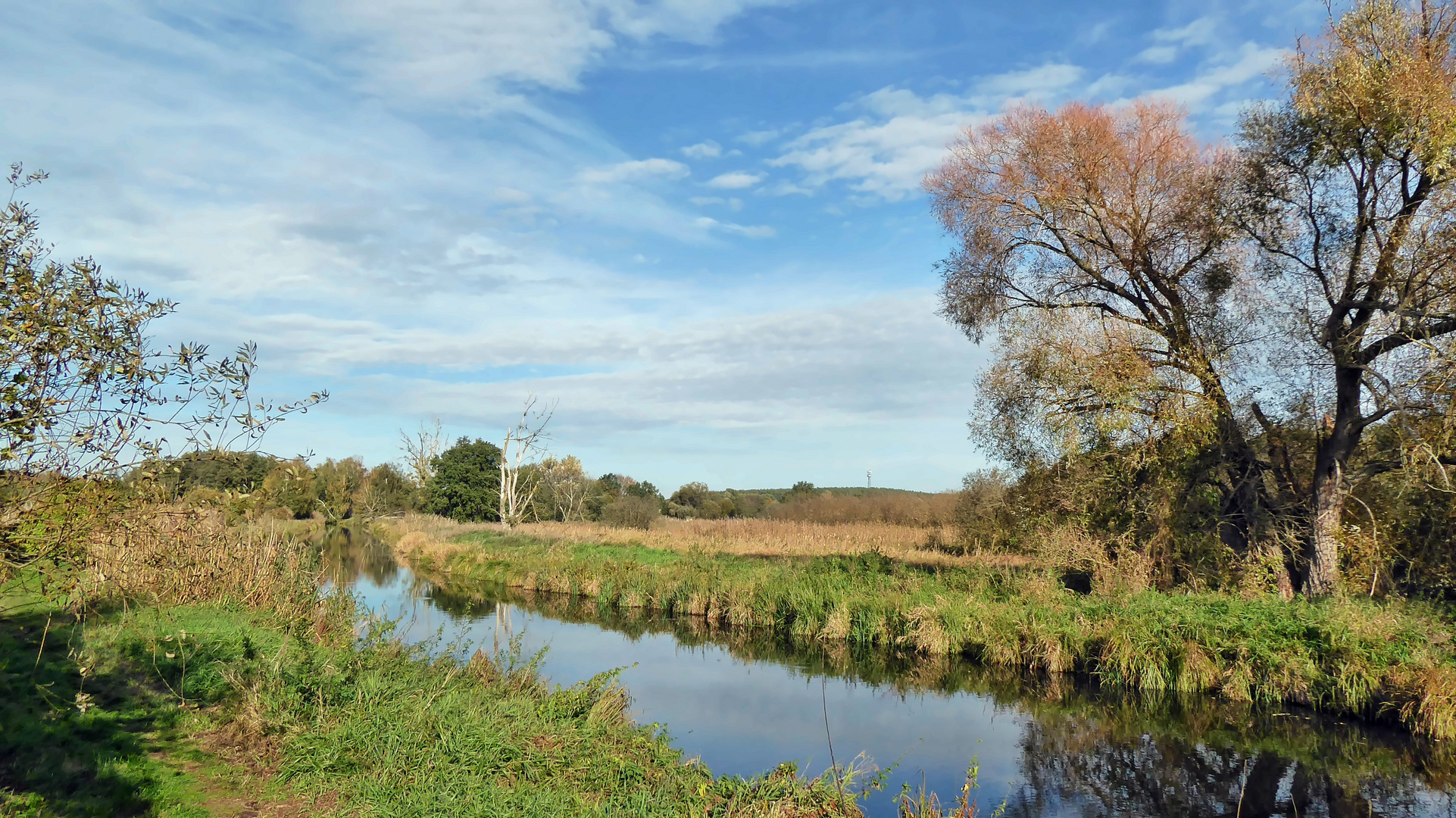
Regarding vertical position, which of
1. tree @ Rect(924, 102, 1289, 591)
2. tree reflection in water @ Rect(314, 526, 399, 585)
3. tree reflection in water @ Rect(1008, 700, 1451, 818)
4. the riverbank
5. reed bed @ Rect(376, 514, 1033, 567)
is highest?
tree @ Rect(924, 102, 1289, 591)

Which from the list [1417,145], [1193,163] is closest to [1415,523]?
[1417,145]

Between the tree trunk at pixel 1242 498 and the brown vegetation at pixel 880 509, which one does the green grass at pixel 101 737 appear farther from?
the brown vegetation at pixel 880 509

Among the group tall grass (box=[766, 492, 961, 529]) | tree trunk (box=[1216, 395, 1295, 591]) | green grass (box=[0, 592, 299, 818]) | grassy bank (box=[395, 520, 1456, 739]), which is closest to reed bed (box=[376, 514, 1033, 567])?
tall grass (box=[766, 492, 961, 529])

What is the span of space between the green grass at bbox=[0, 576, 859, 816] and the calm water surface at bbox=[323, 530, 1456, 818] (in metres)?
1.62

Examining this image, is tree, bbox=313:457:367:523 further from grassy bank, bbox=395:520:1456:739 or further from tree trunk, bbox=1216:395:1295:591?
tree trunk, bbox=1216:395:1295:591

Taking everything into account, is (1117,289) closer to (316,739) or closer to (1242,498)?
(1242,498)

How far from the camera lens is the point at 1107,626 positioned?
13195mm

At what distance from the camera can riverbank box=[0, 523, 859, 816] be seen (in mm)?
6059

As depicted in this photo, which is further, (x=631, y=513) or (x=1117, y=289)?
(x=631, y=513)

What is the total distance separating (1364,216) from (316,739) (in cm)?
1687

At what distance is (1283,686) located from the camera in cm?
1143

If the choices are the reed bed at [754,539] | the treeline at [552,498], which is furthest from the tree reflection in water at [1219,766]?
the treeline at [552,498]

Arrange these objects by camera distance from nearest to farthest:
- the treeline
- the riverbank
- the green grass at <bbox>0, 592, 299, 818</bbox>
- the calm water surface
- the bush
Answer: the green grass at <bbox>0, 592, 299, 818</bbox> → the riverbank → the calm water surface → the treeline → the bush

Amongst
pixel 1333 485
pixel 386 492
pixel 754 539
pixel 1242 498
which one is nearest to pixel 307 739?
pixel 1333 485
